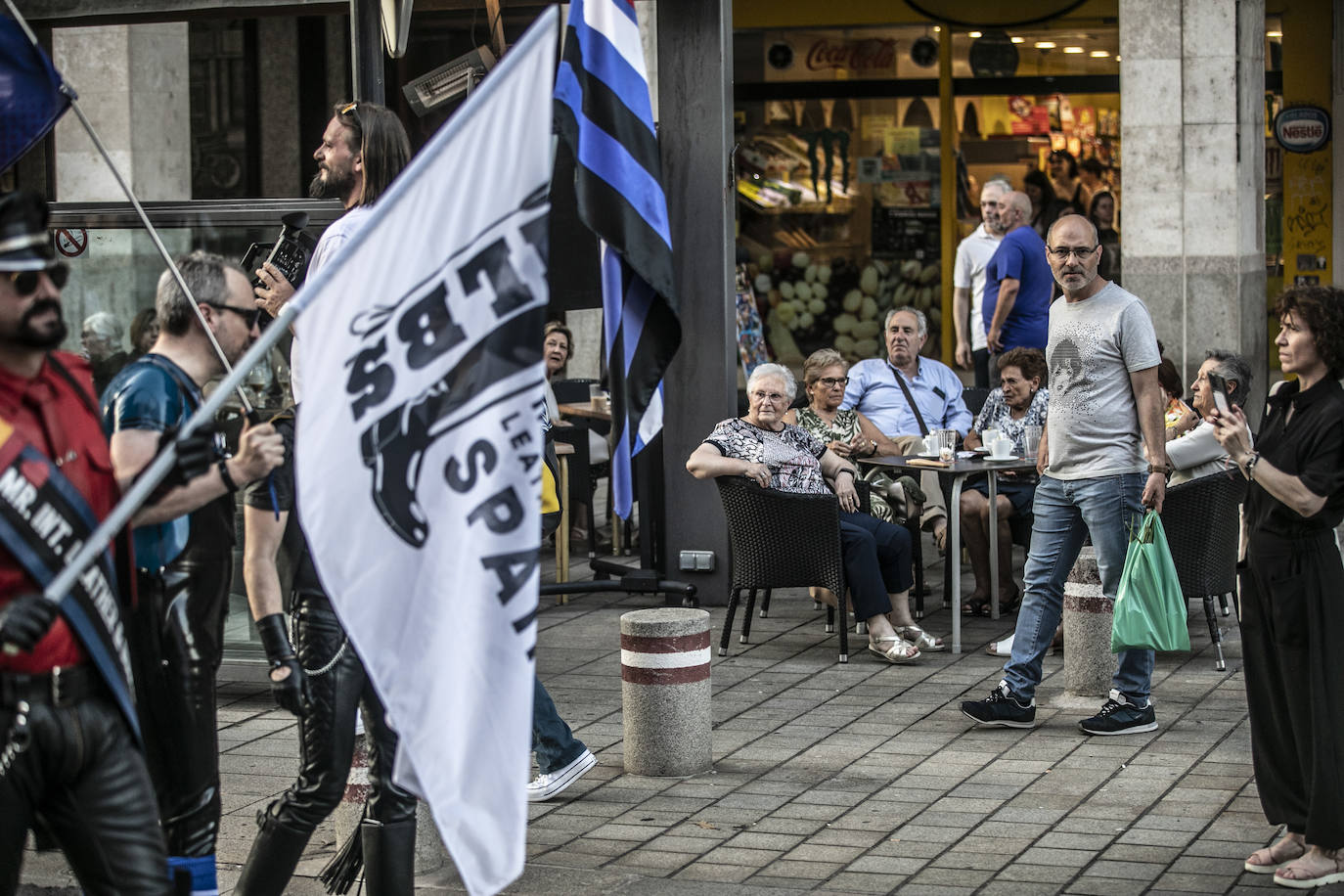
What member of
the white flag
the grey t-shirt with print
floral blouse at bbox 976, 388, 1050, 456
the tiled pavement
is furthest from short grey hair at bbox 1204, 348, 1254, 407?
the white flag

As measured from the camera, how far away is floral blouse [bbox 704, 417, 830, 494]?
28.8 feet

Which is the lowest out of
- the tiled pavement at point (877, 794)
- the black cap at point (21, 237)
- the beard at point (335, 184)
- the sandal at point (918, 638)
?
the tiled pavement at point (877, 794)

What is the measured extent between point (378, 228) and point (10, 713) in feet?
4.06

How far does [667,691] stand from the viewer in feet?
22.1

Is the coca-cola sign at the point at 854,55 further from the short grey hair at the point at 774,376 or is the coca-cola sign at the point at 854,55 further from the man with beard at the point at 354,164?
the man with beard at the point at 354,164

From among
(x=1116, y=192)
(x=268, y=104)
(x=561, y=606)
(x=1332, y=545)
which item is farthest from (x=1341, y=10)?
(x=1332, y=545)

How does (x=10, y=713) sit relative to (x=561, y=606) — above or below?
above

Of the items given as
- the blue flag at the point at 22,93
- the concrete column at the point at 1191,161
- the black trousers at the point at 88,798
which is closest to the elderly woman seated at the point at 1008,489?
the concrete column at the point at 1191,161

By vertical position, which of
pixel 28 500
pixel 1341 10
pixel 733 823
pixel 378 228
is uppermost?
pixel 1341 10

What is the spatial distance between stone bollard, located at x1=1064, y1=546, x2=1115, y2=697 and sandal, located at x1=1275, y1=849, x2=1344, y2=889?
2.40 metres

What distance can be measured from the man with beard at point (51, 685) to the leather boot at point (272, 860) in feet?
3.28

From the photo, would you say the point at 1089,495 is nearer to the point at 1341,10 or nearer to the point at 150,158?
the point at 150,158

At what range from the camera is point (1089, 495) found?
23.6ft

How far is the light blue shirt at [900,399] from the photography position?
10.3 m
